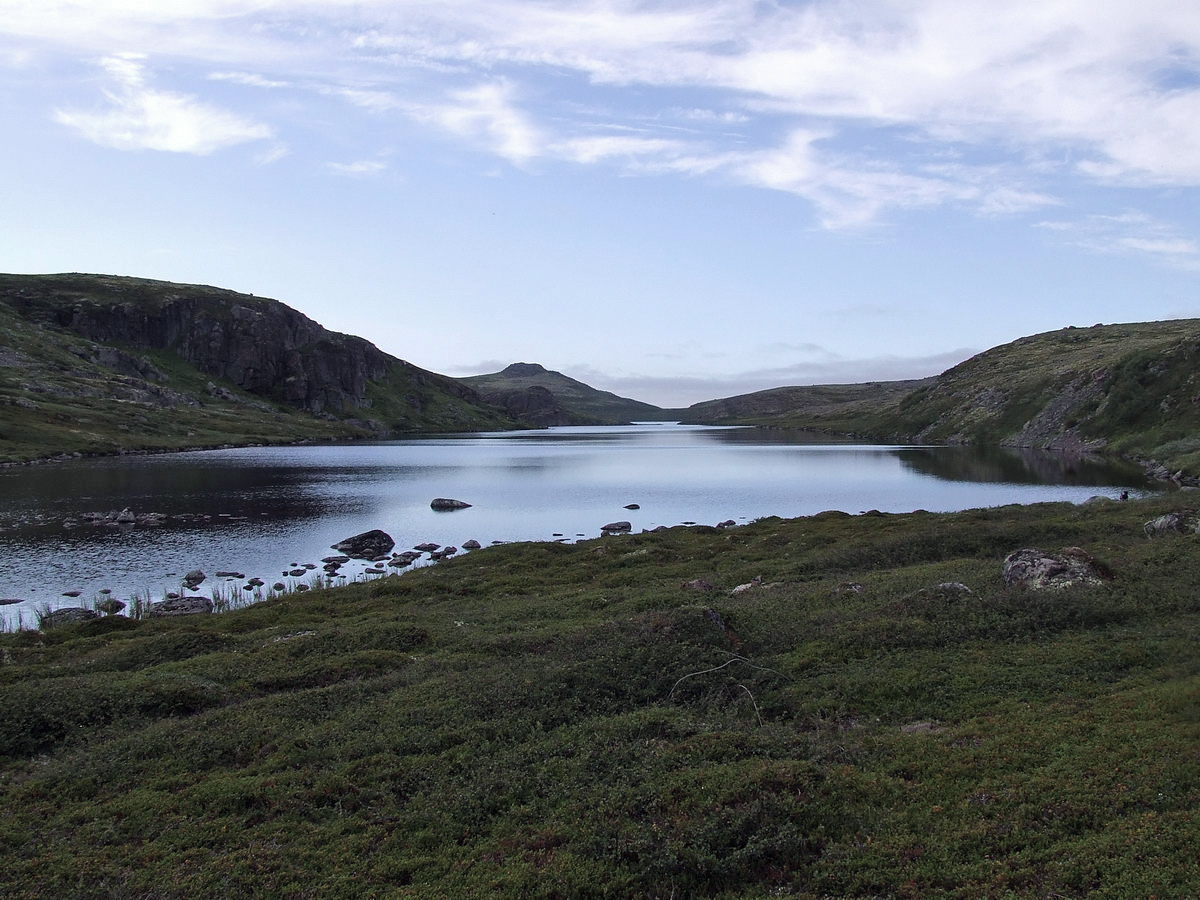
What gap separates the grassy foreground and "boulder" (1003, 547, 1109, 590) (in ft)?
3.18

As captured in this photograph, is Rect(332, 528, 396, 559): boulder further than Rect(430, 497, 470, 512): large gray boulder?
No

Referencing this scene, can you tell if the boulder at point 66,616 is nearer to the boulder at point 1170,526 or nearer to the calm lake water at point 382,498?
the calm lake water at point 382,498

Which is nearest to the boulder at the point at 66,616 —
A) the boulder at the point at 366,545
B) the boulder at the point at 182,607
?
the boulder at the point at 182,607

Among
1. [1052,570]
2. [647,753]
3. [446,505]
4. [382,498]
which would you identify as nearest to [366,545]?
[446,505]

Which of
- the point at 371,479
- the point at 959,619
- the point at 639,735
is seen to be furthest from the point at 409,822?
the point at 371,479

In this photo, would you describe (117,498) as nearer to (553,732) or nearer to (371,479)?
(371,479)

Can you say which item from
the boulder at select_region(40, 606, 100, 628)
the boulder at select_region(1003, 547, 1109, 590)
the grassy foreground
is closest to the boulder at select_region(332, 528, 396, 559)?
the boulder at select_region(40, 606, 100, 628)

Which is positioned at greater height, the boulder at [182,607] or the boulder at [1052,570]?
the boulder at [1052,570]

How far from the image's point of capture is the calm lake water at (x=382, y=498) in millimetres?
61062

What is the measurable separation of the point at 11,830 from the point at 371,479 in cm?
11391

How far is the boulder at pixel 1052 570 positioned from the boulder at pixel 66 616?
48.6 metres

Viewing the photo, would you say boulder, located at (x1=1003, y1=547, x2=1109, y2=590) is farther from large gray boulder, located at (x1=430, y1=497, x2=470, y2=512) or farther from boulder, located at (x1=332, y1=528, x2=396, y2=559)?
large gray boulder, located at (x1=430, y1=497, x2=470, y2=512)

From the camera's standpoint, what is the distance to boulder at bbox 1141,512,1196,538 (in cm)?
4006

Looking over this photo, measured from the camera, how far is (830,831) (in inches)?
539
